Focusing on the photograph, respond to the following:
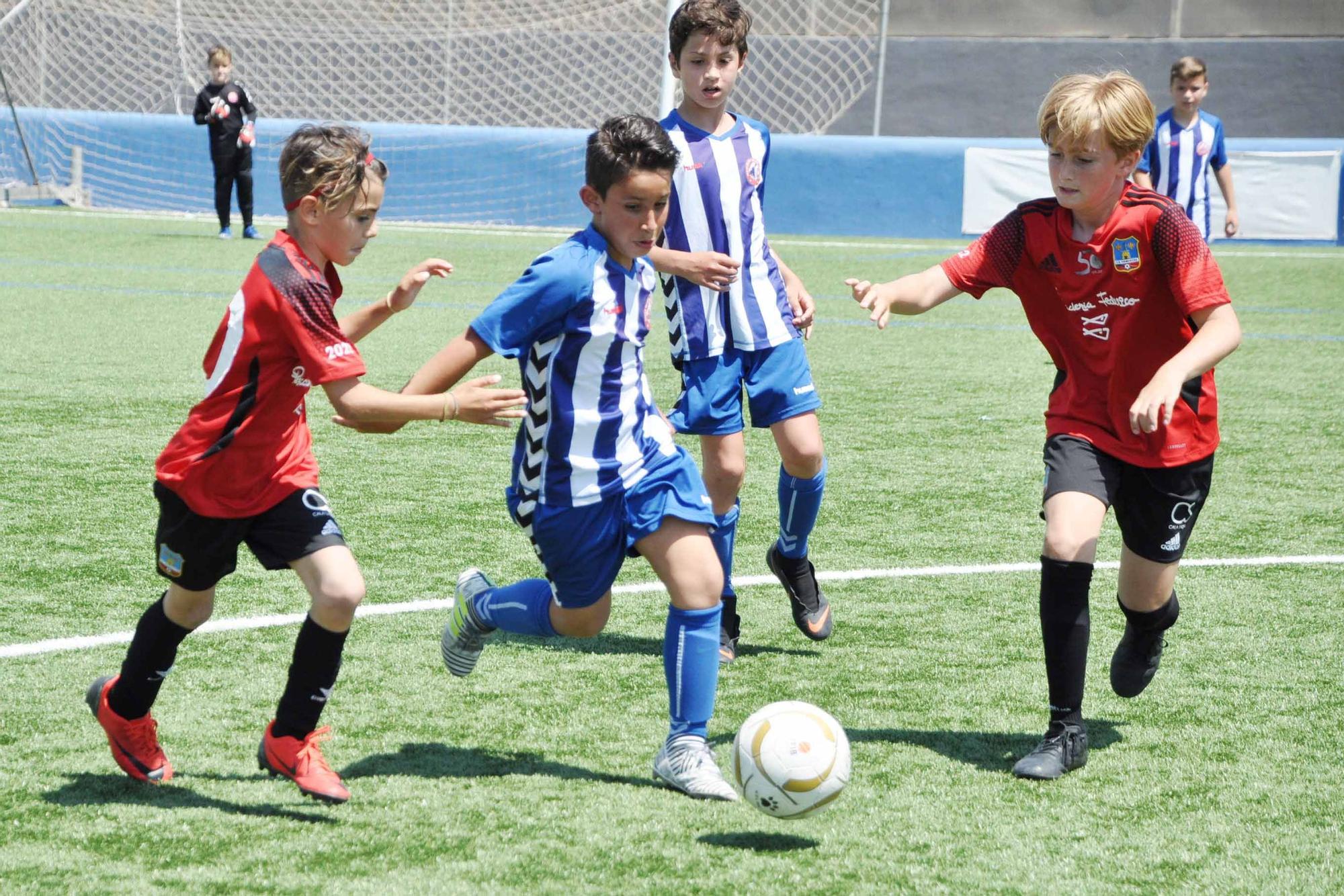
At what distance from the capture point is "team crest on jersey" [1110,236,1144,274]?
11.8 feet

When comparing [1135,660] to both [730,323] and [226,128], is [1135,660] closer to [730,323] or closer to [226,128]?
[730,323]

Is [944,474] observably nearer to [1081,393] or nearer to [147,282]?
[1081,393]

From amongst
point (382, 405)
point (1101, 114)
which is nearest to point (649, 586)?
point (382, 405)

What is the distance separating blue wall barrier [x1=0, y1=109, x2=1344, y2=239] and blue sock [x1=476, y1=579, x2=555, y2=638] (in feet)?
52.3

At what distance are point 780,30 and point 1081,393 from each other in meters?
19.9

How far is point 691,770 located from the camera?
3.26 meters

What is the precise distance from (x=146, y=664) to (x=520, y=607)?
33.6 inches


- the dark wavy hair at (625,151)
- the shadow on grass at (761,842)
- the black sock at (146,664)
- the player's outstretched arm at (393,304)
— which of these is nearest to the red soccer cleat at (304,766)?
the black sock at (146,664)

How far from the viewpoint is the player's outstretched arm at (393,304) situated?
3463mm

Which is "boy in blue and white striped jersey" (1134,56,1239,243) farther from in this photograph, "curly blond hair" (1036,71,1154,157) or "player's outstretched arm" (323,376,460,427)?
"player's outstretched arm" (323,376,460,427)

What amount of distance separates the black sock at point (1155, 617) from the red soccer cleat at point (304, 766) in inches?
74.0

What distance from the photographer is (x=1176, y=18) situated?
22.6 metres

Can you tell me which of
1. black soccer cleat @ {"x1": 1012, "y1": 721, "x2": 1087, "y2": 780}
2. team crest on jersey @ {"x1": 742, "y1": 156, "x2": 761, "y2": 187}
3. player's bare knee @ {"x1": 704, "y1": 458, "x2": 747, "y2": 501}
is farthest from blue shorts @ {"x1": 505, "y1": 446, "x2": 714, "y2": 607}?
team crest on jersey @ {"x1": 742, "y1": 156, "x2": 761, "y2": 187}

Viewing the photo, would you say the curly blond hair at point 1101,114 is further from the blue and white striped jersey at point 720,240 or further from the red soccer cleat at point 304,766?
the red soccer cleat at point 304,766
